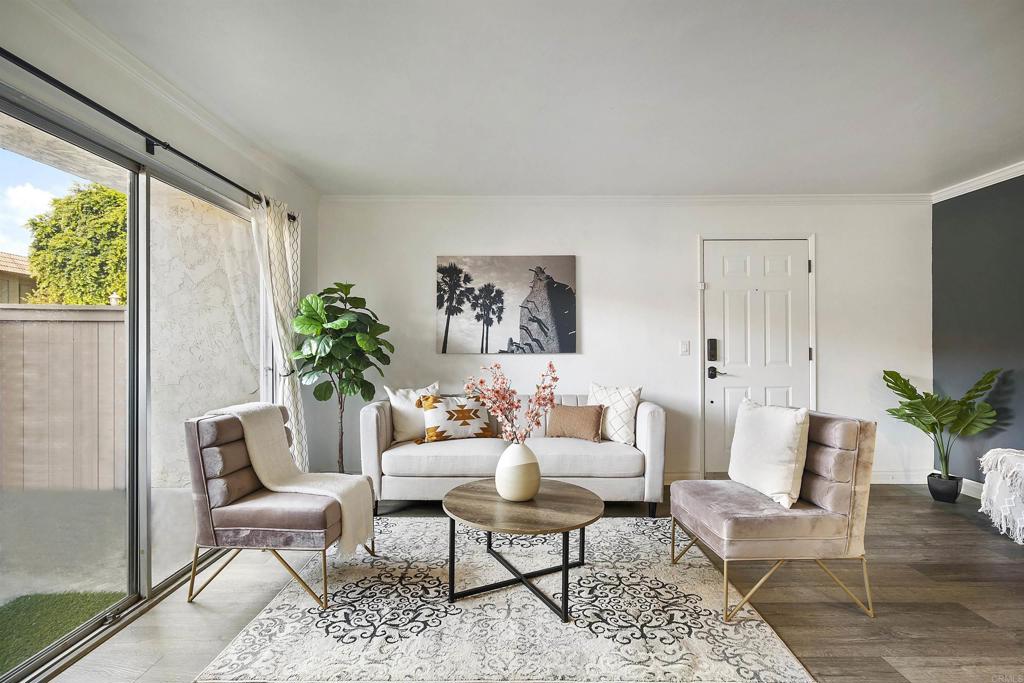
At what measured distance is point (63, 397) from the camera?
2.04 m

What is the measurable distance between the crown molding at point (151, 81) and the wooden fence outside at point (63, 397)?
44.4 inches

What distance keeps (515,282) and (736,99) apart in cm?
227

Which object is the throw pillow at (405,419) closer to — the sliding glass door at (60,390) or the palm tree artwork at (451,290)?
the palm tree artwork at (451,290)

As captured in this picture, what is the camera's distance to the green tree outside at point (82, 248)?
1.94m

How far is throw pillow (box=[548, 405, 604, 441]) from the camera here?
3.81m

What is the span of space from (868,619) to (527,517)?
158 centimetres

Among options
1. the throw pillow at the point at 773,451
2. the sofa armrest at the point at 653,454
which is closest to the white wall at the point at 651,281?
the sofa armrest at the point at 653,454

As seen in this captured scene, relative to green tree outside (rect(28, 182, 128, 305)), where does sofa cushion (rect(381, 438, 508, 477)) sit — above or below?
below

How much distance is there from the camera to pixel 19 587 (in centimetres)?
183

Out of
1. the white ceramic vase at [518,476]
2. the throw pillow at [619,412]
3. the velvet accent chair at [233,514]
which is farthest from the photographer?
the throw pillow at [619,412]

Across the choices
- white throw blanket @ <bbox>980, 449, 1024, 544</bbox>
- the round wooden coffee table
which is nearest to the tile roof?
the round wooden coffee table

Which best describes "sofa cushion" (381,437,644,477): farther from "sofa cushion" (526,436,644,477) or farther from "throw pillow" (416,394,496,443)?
"throw pillow" (416,394,496,443)

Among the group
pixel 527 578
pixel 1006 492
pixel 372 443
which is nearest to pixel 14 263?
pixel 372 443

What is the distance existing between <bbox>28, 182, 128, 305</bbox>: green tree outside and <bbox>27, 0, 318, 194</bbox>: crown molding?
59cm
